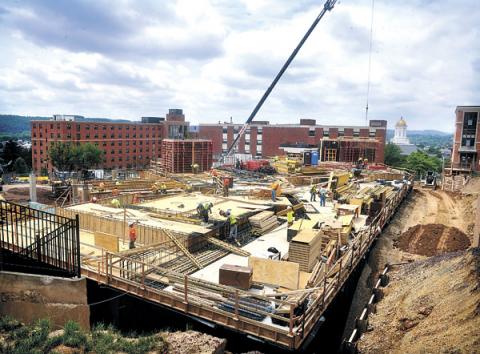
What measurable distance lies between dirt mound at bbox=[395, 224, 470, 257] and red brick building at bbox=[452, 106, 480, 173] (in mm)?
33506

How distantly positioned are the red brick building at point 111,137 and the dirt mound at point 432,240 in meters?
59.4

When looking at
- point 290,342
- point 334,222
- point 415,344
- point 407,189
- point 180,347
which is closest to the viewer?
point 180,347

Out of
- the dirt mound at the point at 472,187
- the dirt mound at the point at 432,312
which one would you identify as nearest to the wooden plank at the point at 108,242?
the dirt mound at the point at 432,312

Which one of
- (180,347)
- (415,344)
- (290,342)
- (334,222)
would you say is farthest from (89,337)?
(334,222)

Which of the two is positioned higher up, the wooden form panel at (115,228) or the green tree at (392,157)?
the green tree at (392,157)

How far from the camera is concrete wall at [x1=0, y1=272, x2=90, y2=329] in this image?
457 inches

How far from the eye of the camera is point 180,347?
9805 millimetres

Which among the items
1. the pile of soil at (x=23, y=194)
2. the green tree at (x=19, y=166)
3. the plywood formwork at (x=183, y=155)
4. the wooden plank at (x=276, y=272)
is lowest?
the pile of soil at (x=23, y=194)

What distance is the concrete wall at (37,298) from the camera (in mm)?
11617

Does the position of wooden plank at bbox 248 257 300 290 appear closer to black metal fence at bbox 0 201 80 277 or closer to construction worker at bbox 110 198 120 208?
black metal fence at bbox 0 201 80 277

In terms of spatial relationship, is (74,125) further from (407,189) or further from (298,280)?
(298,280)

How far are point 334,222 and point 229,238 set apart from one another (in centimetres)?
611

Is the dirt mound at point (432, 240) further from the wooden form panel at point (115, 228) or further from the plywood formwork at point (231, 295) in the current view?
the wooden form panel at point (115, 228)

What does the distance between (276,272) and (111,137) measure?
74.3 metres
